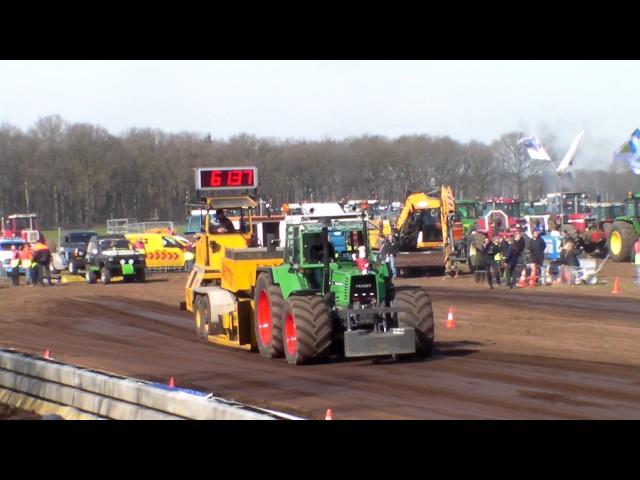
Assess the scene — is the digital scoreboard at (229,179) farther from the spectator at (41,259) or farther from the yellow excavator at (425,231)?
the yellow excavator at (425,231)

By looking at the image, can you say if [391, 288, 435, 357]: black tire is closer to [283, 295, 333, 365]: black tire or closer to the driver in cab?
[283, 295, 333, 365]: black tire

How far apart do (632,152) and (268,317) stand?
2573cm

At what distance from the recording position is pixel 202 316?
1884 centimetres

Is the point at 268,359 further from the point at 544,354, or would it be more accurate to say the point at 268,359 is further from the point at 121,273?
the point at 121,273

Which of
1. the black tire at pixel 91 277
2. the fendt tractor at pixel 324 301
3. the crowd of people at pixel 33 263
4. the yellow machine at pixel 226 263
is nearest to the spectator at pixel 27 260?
the crowd of people at pixel 33 263

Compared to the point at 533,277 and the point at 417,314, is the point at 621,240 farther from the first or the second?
the point at 417,314

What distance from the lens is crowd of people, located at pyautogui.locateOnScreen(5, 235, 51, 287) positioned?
33656 mm

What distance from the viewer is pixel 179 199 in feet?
238

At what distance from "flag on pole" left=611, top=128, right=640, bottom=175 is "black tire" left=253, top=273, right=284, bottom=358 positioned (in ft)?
80.5

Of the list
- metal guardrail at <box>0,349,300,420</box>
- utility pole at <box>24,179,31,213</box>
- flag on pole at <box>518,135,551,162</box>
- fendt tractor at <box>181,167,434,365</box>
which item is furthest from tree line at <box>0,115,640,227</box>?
metal guardrail at <box>0,349,300,420</box>

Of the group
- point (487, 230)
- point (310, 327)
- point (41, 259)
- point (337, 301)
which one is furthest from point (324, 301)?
point (41, 259)

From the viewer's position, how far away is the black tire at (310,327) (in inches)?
562
